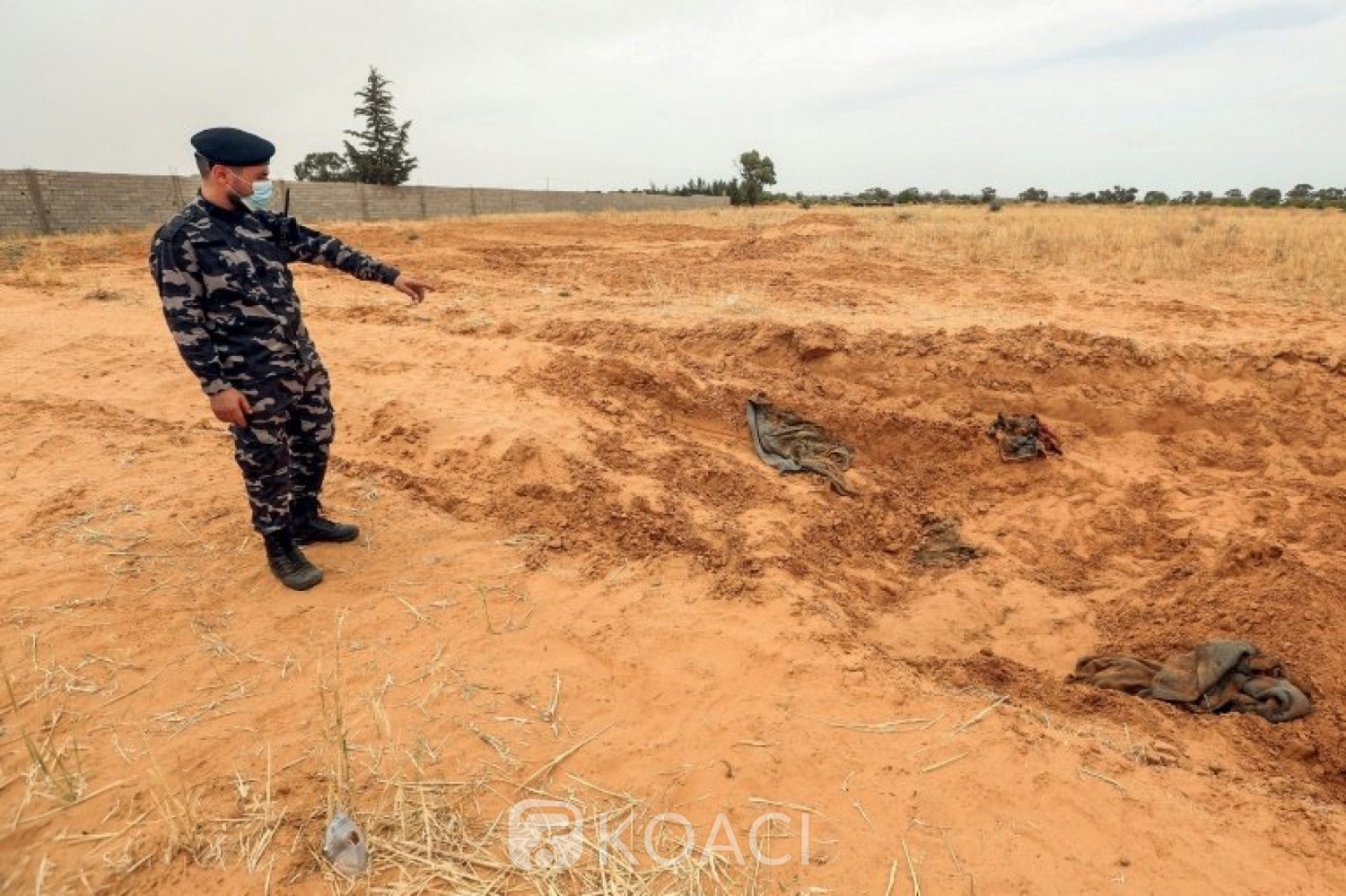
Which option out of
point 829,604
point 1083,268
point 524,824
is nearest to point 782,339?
point 829,604

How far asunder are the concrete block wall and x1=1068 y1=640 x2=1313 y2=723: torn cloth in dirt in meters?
9.60

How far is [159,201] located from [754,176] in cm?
3268

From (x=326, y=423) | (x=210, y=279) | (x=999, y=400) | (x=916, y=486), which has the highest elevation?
(x=210, y=279)

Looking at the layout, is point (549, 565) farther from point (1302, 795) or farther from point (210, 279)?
point (1302, 795)

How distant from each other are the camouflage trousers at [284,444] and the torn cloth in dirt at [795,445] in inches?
111

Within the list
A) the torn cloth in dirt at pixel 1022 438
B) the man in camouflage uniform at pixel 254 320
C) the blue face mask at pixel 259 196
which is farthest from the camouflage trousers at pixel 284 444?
the torn cloth in dirt at pixel 1022 438

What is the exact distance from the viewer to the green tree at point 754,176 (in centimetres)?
4234

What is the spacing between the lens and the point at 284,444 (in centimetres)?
321

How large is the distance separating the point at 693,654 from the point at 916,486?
2.99m

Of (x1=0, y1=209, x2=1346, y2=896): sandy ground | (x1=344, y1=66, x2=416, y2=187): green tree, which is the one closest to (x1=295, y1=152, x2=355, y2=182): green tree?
(x1=344, y1=66, x2=416, y2=187): green tree

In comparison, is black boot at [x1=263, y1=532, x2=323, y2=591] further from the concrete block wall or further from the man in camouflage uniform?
the concrete block wall

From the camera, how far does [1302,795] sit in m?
2.46

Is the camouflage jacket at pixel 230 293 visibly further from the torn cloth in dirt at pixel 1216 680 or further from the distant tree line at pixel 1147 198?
the distant tree line at pixel 1147 198

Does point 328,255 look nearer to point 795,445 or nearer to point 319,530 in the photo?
point 319,530
